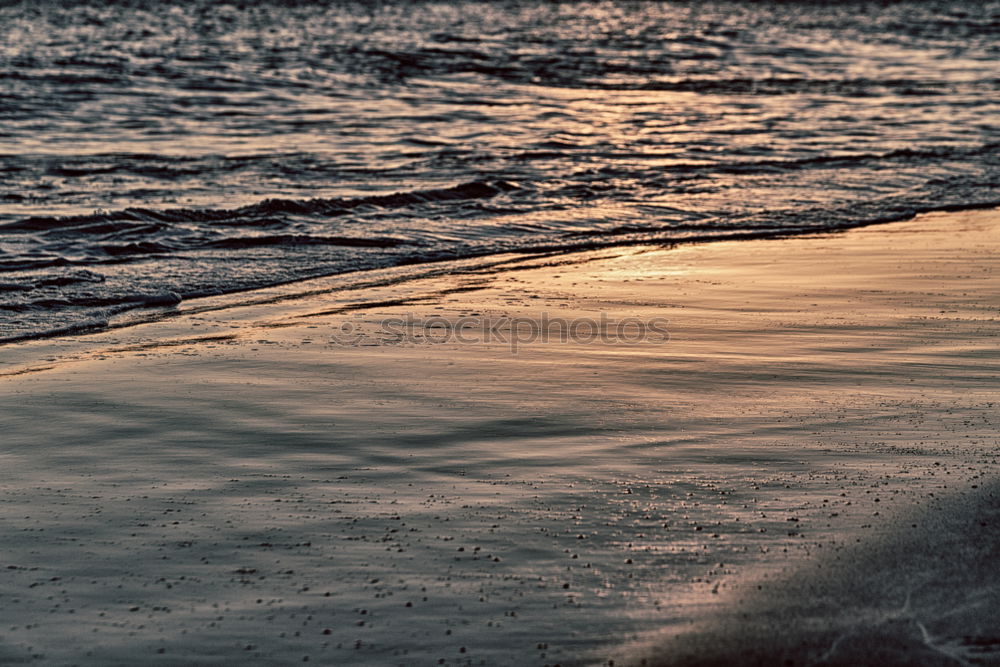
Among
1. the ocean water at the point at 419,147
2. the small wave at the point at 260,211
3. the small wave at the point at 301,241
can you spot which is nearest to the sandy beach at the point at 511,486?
the ocean water at the point at 419,147

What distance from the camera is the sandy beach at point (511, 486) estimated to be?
102 inches

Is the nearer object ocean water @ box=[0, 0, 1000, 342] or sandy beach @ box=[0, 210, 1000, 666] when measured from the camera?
sandy beach @ box=[0, 210, 1000, 666]

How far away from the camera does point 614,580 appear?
2.79 m

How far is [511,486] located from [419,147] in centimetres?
911

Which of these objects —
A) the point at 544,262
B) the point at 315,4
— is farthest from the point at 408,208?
the point at 315,4

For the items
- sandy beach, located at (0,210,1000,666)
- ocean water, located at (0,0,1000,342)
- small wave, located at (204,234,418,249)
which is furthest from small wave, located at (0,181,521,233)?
sandy beach, located at (0,210,1000,666)

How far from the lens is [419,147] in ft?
39.8

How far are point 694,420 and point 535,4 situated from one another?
35651mm

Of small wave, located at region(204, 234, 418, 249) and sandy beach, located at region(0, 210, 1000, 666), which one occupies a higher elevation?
sandy beach, located at region(0, 210, 1000, 666)

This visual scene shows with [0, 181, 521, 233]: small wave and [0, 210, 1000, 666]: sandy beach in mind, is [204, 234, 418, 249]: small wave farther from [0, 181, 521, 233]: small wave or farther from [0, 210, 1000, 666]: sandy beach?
[0, 210, 1000, 666]: sandy beach

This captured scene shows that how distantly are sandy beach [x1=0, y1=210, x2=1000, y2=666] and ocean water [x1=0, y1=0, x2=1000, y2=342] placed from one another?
5.39ft

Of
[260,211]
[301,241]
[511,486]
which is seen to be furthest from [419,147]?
[511,486]

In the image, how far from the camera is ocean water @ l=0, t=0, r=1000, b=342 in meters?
7.81

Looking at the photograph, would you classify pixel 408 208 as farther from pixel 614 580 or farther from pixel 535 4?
pixel 535 4
